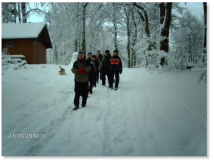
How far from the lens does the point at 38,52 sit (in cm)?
1627

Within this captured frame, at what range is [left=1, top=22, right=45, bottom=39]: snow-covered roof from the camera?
13542 millimetres

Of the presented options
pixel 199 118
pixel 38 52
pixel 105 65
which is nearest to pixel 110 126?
pixel 199 118

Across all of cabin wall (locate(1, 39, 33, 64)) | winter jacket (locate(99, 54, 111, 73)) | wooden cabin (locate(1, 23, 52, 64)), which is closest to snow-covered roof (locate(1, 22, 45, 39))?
wooden cabin (locate(1, 23, 52, 64))

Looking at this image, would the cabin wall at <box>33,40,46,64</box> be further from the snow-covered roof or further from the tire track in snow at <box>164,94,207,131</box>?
the tire track in snow at <box>164,94,207,131</box>

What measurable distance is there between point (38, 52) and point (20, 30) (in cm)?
295

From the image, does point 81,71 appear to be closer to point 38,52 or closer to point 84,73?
point 84,73

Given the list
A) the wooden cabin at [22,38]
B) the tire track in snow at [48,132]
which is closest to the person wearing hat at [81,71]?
the tire track in snow at [48,132]

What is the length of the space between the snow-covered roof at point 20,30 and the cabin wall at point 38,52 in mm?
1275

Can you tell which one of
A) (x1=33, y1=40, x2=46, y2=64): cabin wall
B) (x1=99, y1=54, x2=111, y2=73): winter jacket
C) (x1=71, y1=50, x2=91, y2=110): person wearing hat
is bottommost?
(x1=71, y1=50, x2=91, y2=110): person wearing hat

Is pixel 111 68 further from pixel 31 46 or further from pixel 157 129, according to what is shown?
pixel 31 46

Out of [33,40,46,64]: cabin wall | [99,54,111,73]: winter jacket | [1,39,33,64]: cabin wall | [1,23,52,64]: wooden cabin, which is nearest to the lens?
[99,54,111,73]: winter jacket

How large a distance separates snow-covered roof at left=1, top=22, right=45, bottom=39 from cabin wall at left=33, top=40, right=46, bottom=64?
1.27 metres

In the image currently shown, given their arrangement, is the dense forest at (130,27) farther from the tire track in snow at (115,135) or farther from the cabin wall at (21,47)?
the tire track in snow at (115,135)
